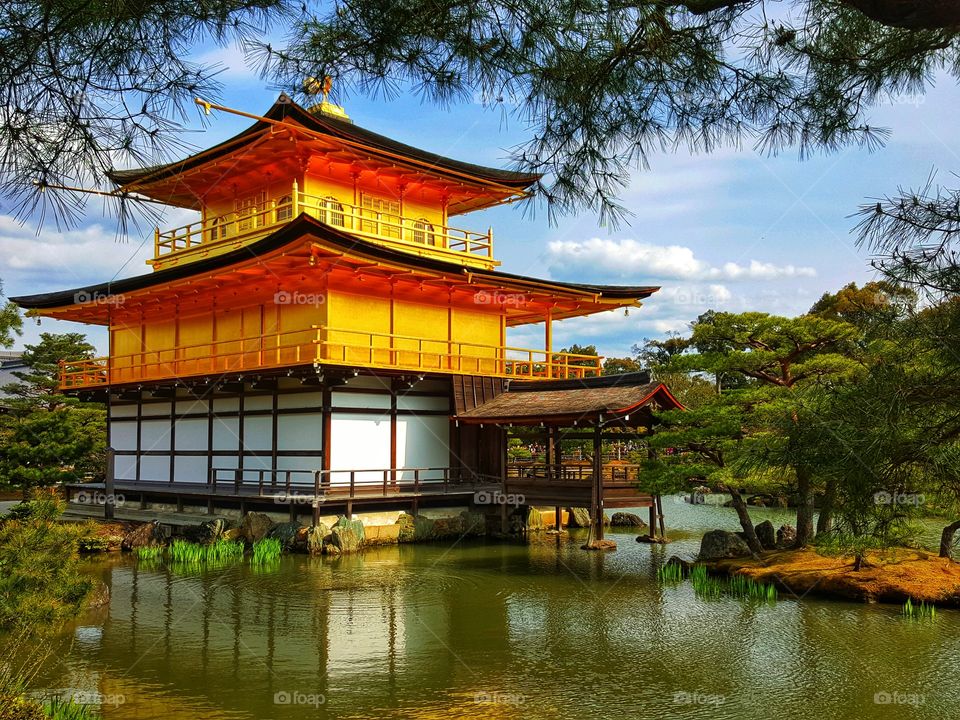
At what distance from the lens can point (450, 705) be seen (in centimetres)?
791

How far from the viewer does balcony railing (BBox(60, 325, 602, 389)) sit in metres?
18.7

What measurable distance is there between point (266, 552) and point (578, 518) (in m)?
9.01

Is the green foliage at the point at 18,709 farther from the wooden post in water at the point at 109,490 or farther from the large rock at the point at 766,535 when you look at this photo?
the wooden post in water at the point at 109,490

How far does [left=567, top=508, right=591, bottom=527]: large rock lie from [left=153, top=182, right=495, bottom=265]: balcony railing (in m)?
7.44

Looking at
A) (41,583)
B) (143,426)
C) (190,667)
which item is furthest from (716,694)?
(143,426)

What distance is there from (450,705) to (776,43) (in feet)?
20.8

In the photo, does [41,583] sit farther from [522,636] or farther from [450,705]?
[522,636]

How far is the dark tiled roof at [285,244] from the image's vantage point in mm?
17250

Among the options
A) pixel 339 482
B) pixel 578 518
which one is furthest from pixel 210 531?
pixel 578 518

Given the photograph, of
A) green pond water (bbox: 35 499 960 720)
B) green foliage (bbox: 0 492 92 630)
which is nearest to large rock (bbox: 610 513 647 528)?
green pond water (bbox: 35 499 960 720)

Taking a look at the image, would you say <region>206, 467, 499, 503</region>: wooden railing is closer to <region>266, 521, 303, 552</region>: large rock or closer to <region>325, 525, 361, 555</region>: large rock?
<region>266, 521, 303, 552</region>: large rock

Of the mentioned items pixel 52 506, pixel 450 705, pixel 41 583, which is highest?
pixel 52 506

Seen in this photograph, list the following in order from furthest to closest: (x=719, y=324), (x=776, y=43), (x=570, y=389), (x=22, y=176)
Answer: (x=570, y=389) < (x=719, y=324) < (x=776, y=43) < (x=22, y=176)

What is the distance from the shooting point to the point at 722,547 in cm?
1509
